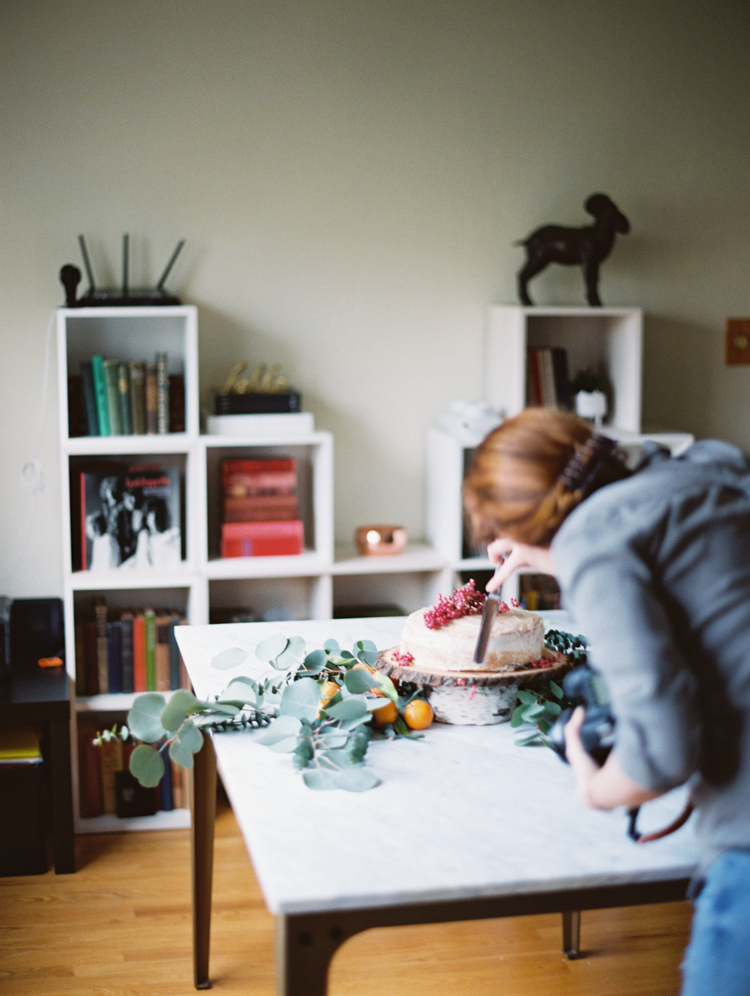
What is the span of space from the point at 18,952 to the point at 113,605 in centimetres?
113

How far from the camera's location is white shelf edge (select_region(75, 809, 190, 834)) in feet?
10.7

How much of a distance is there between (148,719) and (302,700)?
0.82 feet

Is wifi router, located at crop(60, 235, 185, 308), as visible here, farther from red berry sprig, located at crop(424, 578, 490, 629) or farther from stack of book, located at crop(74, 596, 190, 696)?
red berry sprig, located at crop(424, 578, 490, 629)

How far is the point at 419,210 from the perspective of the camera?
3.45 m

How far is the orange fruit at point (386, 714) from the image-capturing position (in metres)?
1.78

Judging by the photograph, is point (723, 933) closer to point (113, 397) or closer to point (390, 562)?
point (390, 562)

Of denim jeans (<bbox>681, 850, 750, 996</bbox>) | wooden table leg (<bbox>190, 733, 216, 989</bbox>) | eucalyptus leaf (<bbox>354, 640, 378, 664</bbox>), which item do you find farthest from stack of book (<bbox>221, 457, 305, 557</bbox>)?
denim jeans (<bbox>681, 850, 750, 996</bbox>)

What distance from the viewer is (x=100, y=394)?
3.14 meters

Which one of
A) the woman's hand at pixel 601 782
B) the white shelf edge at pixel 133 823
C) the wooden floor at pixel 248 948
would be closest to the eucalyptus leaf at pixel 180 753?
the woman's hand at pixel 601 782

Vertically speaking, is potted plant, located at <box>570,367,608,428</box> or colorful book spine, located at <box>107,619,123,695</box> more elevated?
potted plant, located at <box>570,367,608,428</box>

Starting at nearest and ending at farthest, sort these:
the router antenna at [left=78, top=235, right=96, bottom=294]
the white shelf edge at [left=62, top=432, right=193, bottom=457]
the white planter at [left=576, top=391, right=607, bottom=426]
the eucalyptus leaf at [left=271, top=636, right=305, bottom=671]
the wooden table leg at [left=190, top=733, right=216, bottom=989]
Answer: the eucalyptus leaf at [left=271, top=636, right=305, bottom=671], the wooden table leg at [left=190, top=733, right=216, bottom=989], the white shelf edge at [left=62, top=432, right=193, bottom=457], the router antenna at [left=78, top=235, right=96, bottom=294], the white planter at [left=576, top=391, right=607, bottom=426]

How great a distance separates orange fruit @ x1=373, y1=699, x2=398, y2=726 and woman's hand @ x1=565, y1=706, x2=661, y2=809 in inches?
17.3

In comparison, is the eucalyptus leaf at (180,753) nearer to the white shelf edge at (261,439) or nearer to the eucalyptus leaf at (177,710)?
the eucalyptus leaf at (177,710)

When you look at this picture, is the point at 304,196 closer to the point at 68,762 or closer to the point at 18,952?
the point at 68,762
